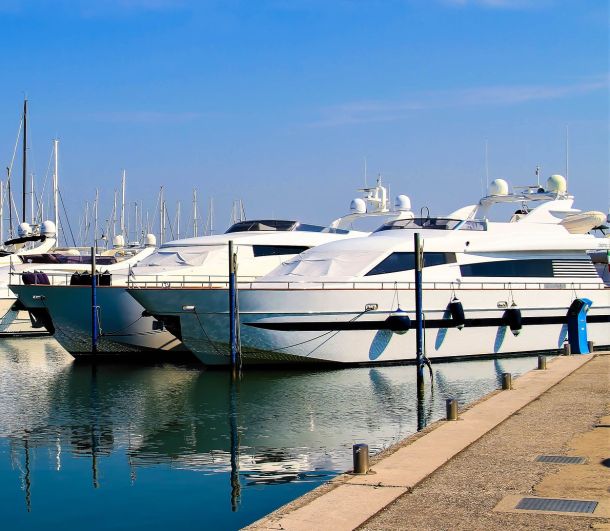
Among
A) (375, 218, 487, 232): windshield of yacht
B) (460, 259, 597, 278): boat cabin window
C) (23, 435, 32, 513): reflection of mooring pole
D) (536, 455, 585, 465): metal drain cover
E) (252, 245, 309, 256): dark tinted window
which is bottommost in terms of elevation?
(23, 435, 32, 513): reflection of mooring pole

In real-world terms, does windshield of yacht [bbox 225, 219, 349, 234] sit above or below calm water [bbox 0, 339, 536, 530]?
above

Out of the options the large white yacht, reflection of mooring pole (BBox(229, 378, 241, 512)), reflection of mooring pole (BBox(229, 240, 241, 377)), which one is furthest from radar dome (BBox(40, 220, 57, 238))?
reflection of mooring pole (BBox(229, 378, 241, 512))

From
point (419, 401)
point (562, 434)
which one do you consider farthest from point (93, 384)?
point (562, 434)

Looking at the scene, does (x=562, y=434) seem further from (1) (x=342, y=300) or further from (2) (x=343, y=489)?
(1) (x=342, y=300)

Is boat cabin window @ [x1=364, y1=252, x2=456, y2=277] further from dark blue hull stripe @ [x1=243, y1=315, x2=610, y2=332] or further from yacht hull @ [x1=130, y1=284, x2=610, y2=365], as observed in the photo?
dark blue hull stripe @ [x1=243, y1=315, x2=610, y2=332]

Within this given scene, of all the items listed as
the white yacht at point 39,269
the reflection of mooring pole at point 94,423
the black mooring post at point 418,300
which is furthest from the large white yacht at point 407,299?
the white yacht at point 39,269

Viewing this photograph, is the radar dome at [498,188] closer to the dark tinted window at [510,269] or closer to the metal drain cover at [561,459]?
the dark tinted window at [510,269]

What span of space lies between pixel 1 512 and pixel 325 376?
11.7m

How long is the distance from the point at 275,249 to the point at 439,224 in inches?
228

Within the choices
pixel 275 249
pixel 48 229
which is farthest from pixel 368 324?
pixel 48 229

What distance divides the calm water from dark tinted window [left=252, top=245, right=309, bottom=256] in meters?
5.35

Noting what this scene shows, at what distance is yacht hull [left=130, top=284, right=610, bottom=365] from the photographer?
21.4m

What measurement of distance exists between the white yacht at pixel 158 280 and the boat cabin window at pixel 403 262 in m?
4.22

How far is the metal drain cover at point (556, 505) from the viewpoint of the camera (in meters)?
7.45
